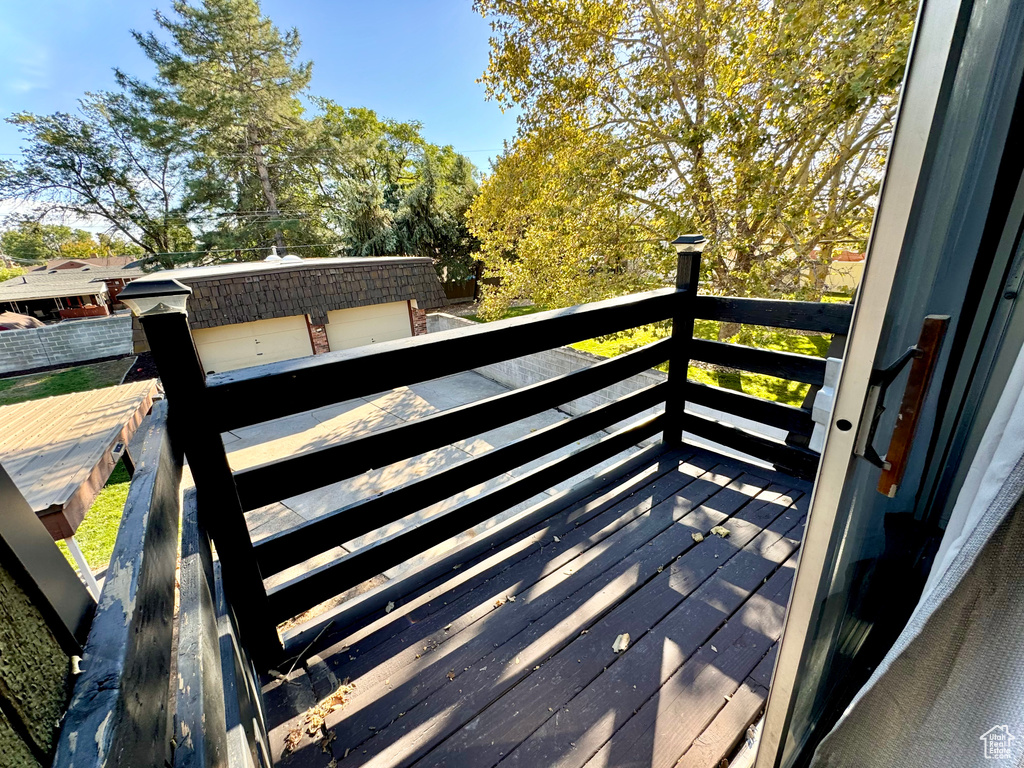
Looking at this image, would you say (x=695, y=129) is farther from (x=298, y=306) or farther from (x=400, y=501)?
(x=298, y=306)

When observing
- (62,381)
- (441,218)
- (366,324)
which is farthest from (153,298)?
(441,218)

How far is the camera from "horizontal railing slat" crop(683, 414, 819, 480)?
2.31m

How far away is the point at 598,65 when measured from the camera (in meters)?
5.23

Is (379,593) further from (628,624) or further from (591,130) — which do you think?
(591,130)

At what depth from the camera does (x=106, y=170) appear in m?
15.7

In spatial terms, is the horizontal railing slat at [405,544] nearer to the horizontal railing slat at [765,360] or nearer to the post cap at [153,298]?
the horizontal railing slat at [765,360]

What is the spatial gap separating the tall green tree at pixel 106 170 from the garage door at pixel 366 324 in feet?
37.8

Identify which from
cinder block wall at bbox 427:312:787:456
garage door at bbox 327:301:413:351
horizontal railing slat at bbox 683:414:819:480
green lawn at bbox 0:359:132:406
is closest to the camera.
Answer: horizontal railing slat at bbox 683:414:819:480

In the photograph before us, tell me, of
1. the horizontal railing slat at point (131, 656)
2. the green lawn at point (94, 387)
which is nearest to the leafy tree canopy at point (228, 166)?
the green lawn at point (94, 387)

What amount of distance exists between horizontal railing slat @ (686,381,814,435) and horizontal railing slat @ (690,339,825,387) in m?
0.16

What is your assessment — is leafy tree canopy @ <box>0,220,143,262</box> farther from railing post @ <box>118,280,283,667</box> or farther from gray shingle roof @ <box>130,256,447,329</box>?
railing post @ <box>118,280,283,667</box>

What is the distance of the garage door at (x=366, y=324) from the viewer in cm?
1009

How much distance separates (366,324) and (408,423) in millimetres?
9632

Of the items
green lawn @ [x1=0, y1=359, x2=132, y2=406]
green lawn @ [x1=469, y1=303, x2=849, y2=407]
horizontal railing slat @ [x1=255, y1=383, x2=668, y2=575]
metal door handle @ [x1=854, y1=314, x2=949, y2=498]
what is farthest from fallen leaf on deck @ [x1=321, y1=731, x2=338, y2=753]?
green lawn @ [x1=0, y1=359, x2=132, y2=406]
